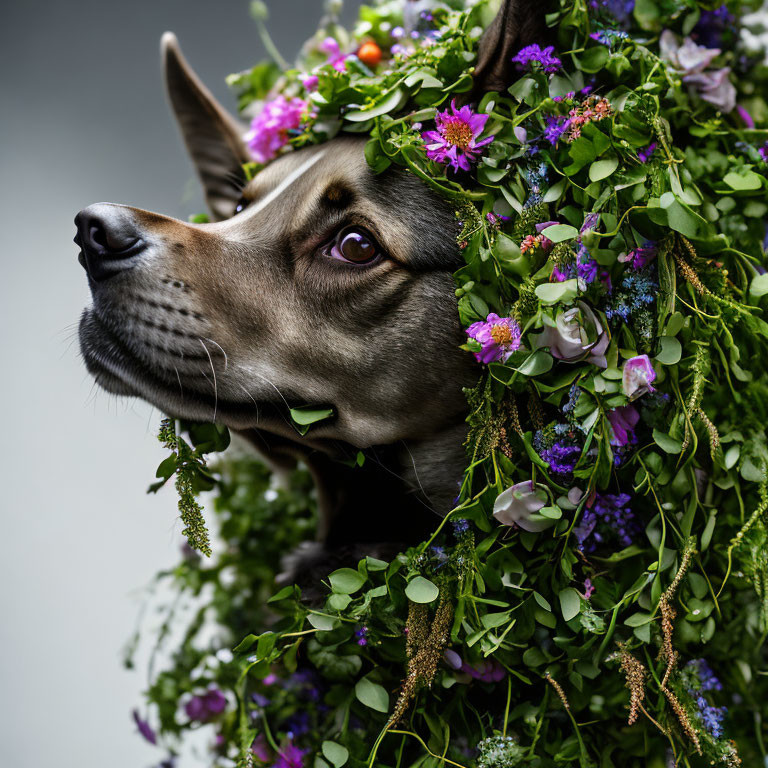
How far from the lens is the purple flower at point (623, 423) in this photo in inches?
44.7

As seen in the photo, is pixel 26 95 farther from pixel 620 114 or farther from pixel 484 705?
pixel 484 705

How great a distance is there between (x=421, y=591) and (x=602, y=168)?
28.6 inches

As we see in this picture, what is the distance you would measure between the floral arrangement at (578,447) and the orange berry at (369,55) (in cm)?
28

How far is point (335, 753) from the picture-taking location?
1185mm

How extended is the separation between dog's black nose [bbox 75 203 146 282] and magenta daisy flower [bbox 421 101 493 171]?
539mm

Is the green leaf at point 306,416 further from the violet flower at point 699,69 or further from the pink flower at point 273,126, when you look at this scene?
the violet flower at point 699,69

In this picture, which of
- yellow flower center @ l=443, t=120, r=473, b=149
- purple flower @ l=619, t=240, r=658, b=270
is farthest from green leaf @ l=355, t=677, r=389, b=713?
yellow flower center @ l=443, t=120, r=473, b=149

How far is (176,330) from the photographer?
123 cm

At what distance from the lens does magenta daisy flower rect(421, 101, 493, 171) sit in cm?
121

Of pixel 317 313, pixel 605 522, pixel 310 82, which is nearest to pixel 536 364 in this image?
pixel 605 522

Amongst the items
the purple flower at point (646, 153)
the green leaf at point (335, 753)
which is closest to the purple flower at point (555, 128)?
the purple flower at point (646, 153)

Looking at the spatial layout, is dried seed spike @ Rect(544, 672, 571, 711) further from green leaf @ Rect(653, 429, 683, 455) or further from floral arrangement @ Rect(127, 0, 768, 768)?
green leaf @ Rect(653, 429, 683, 455)

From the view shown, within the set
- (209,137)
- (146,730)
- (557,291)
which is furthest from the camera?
(209,137)

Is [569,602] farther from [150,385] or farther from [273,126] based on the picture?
[273,126]
